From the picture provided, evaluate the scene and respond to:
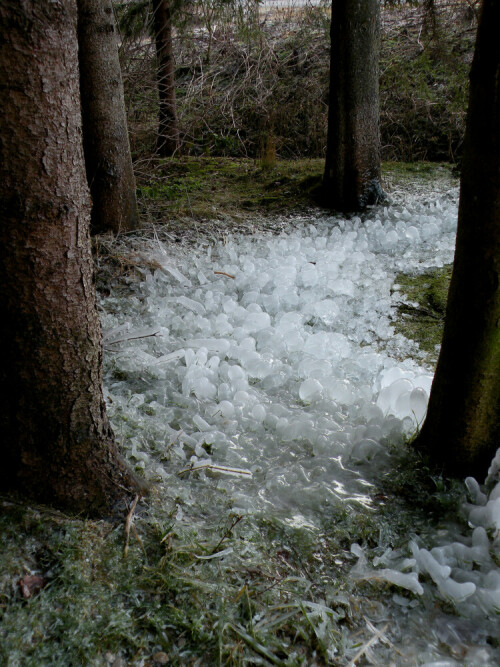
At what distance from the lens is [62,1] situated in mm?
1221

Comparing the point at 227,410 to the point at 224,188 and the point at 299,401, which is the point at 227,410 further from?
the point at 224,188

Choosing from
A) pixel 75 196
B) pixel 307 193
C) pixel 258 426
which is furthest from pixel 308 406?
pixel 307 193

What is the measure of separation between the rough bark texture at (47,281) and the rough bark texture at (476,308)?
1106mm

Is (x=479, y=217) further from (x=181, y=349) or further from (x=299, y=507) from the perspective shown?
(x=181, y=349)

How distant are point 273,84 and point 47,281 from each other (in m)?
8.88

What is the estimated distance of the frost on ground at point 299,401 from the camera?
4.95 ft

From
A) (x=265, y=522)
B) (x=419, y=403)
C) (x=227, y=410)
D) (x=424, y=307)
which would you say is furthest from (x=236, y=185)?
(x=265, y=522)

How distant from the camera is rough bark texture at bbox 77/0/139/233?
3824 millimetres

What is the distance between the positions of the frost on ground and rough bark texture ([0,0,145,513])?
42cm

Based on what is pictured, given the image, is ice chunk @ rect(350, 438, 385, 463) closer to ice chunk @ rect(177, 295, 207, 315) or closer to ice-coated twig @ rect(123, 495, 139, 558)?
ice-coated twig @ rect(123, 495, 139, 558)

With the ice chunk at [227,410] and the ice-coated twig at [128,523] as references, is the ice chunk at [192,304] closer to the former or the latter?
the ice chunk at [227,410]

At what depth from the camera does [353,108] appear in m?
4.91

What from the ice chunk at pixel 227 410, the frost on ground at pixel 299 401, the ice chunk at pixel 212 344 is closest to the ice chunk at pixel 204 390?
the frost on ground at pixel 299 401

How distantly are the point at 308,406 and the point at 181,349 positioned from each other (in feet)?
2.69
